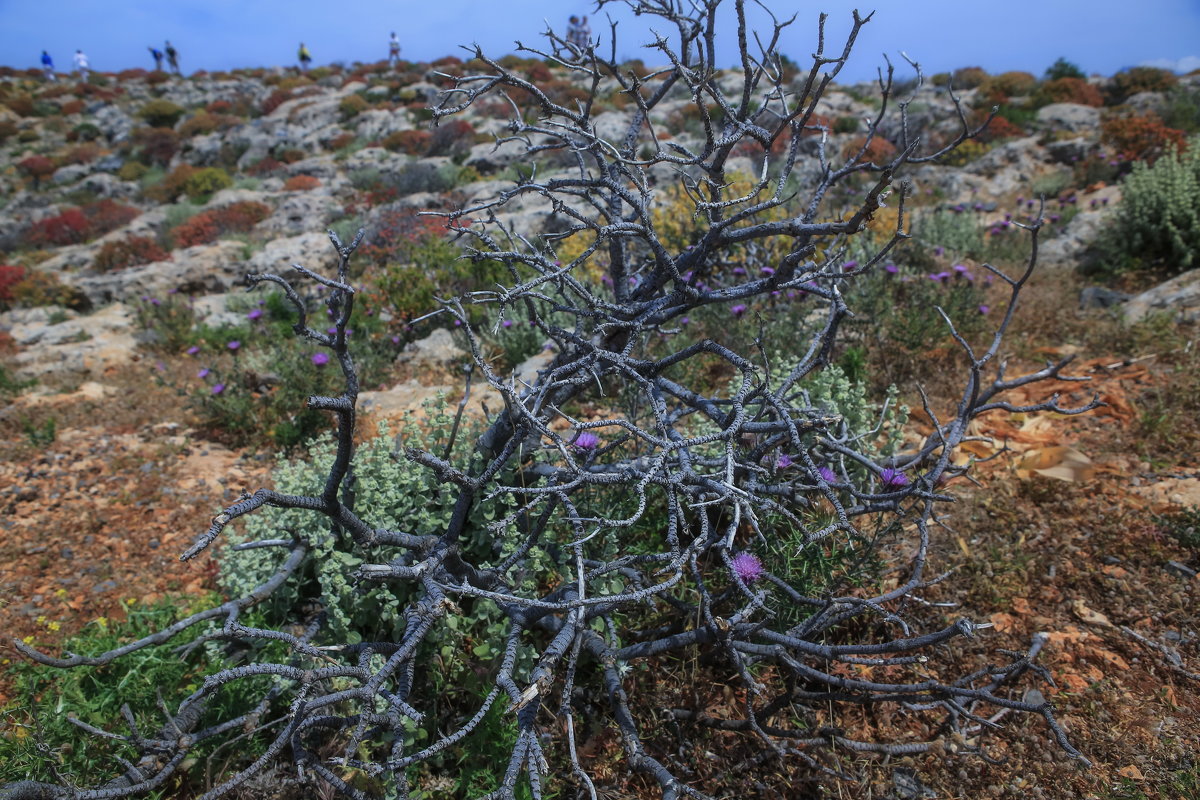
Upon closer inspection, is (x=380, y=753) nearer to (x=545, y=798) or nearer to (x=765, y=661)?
(x=545, y=798)

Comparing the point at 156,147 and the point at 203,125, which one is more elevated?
the point at 203,125

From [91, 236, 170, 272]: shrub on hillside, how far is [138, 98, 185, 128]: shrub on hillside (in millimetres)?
21497

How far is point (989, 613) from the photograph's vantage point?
8.45 feet

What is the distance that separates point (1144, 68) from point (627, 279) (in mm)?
26289

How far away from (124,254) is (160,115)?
22141 mm

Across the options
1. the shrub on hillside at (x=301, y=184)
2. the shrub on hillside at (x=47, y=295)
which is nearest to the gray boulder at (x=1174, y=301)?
the shrub on hillside at (x=47, y=295)

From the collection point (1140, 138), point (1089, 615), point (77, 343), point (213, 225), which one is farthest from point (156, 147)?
point (1089, 615)

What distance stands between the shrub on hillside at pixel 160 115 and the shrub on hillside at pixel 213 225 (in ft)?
64.0

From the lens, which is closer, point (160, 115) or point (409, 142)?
point (409, 142)

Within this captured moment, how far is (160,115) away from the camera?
28.8m

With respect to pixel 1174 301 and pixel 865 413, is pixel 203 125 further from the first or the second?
pixel 1174 301

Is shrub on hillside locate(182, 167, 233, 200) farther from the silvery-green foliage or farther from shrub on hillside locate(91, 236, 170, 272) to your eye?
the silvery-green foliage

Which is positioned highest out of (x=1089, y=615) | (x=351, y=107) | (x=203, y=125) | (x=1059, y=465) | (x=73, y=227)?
(x=351, y=107)

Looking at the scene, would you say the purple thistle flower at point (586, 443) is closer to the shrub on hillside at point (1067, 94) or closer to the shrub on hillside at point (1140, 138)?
the shrub on hillside at point (1140, 138)
